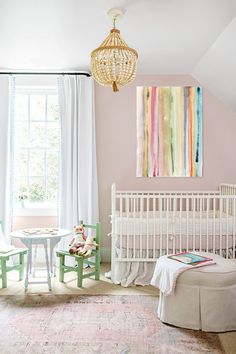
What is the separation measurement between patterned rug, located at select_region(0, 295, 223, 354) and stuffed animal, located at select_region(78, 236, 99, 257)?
45 cm

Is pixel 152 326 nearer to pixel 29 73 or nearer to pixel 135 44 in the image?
pixel 135 44

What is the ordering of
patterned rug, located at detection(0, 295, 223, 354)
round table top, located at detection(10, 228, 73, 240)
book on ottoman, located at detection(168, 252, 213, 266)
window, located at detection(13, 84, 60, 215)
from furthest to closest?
window, located at detection(13, 84, 60, 215) → round table top, located at detection(10, 228, 73, 240) → book on ottoman, located at detection(168, 252, 213, 266) → patterned rug, located at detection(0, 295, 223, 354)

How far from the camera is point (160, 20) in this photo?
2.96m

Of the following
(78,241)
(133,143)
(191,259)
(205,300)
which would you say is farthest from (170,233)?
(133,143)

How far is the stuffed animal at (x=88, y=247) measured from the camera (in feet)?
11.5

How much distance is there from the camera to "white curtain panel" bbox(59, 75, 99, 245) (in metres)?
4.21

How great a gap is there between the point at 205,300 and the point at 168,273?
29cm

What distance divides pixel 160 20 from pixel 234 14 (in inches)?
21.4

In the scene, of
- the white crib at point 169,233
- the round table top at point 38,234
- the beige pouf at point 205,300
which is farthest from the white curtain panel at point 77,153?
the beige pouf at point 205,300

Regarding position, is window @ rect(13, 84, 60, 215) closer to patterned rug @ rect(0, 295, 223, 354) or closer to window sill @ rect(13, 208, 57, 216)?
window sill @ rect(13, 208, 57, 216)

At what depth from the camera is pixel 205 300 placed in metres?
2.54

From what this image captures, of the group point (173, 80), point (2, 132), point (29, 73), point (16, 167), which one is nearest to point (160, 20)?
point (173, 80)

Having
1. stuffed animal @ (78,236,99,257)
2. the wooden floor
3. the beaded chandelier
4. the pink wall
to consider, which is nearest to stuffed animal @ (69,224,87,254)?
stuffed animal @ (78,236,99,257)

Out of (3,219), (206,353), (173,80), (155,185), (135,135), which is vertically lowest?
(206,353)
